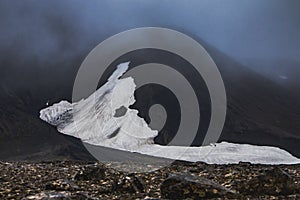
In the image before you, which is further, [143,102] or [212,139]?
[143,102]

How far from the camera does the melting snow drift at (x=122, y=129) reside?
68000mm

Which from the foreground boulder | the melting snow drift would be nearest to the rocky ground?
the foreground boulder

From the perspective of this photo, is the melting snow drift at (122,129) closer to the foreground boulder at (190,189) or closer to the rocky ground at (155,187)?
the rocky ground at (155,187)

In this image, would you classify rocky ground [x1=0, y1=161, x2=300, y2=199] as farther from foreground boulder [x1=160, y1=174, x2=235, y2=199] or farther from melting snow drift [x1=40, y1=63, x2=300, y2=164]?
melting snow drift [x1=40, y1=63, x2=300, y2=164]

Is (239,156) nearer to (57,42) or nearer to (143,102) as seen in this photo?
(143,102)

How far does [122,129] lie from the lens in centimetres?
8312

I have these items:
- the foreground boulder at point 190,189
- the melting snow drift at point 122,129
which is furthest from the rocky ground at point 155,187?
the melting snow drift at point 122,129

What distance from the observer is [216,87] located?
120938mm

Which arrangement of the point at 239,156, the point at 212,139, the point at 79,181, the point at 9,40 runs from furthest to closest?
the point at 9,40 → the point at 212,139 → the point at 239,156 → the point at 79,181

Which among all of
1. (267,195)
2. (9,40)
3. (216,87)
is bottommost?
(267,195)

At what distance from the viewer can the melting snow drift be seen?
68.0 m

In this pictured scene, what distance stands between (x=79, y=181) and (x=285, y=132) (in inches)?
3352

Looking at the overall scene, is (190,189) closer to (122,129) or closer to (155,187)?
(155,187)

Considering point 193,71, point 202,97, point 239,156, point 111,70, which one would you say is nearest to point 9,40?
point 111,70
